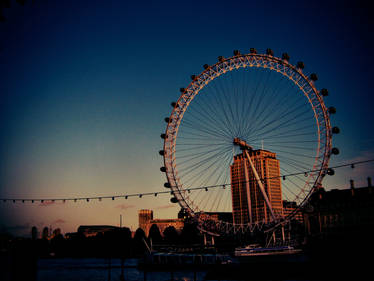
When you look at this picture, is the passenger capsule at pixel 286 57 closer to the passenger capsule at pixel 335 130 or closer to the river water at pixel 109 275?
the passenger capsule at pixel 335 130

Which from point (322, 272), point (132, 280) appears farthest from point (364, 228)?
point (132, 280)

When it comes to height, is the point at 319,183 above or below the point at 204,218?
above

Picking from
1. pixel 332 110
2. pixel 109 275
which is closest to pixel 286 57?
pixel 332 110

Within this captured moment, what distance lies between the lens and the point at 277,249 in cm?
4506

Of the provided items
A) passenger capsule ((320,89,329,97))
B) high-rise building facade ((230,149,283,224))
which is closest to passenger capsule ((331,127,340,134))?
passenger capsule ((320,89,329,97))

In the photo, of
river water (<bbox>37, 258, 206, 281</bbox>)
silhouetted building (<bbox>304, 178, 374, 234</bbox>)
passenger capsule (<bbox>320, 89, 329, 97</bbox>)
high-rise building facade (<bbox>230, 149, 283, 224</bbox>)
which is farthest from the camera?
high-rise building facade (<bbox>230, 149, 283, 224</bbox>)

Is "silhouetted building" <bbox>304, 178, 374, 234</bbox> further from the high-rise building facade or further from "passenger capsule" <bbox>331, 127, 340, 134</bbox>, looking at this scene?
the high-rise building facade

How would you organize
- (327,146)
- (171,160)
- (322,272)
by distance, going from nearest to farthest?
(322,272) → (327,146) → (171,160)

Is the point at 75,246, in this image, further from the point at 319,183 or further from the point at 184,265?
the point at 319,183

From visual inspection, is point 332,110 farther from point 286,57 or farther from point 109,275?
point 109,275

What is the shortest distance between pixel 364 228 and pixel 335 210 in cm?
1008

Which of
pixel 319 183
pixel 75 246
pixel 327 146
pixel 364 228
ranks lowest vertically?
pixel 75 246

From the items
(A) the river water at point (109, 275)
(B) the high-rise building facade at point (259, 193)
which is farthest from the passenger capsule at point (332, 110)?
(B) the high-rise building facade at point (259, 193)

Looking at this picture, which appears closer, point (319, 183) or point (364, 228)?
point (364, 228)
